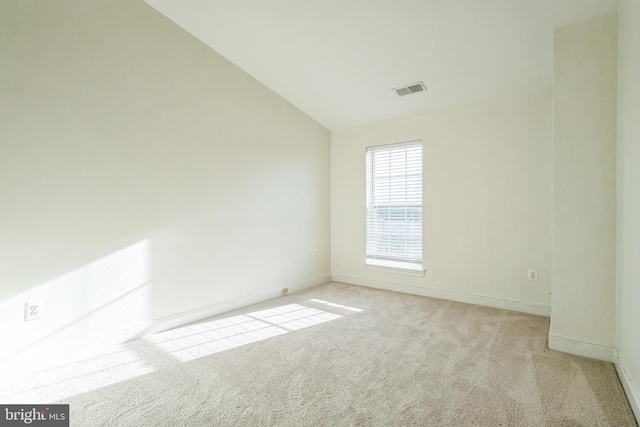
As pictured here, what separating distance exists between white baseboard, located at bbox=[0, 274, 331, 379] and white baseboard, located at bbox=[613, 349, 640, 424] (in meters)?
3.15

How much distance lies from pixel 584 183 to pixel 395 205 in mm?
2140

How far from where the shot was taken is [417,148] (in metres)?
3.90

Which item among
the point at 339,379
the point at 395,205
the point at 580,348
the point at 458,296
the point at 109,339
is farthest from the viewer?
the point at 395,205

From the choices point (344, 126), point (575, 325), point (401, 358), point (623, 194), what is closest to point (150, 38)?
point (344, 126)

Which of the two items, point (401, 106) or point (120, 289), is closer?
point (120, 289)

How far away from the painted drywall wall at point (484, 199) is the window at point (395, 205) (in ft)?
0.42

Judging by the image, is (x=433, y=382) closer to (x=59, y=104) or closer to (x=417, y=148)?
(x=417, y=148)

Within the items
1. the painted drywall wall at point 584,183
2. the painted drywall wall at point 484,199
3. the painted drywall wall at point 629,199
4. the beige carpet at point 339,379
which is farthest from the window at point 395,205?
the painted drywall wall at point 629,199

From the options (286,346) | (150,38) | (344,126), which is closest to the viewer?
(286,346)

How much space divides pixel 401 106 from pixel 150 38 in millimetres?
2762

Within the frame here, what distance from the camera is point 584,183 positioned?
2180 millimetres

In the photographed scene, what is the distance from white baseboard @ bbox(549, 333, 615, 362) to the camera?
Result: 212cm

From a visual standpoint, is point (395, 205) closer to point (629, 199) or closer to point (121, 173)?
point (629, 199)

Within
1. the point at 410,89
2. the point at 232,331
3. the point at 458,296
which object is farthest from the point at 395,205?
the point at 232,331
